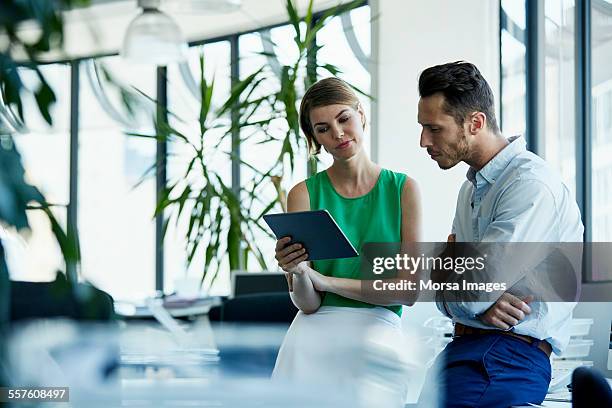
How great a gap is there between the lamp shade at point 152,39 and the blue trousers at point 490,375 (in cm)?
371

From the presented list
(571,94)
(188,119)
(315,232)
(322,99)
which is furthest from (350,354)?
(188,119)

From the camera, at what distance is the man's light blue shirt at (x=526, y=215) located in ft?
5.90

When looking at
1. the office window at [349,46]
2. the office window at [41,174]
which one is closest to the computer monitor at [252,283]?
the office window at [349,46]

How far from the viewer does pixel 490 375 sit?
5.94ft

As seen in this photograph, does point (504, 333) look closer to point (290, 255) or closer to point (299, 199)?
point (290, 255)

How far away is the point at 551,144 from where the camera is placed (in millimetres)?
4785

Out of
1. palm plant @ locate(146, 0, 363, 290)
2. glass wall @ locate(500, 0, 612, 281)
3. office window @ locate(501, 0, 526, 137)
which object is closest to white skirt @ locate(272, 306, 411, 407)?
glass wall @ locate(500, 0, 612, 281)

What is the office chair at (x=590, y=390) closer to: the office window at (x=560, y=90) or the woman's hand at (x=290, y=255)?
the woman's hand at (x=290, y=255)

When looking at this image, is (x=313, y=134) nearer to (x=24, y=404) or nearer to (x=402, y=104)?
(x=24, y=404)

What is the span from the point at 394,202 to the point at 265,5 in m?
6.04

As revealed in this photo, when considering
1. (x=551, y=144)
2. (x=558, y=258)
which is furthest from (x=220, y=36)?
(x=558, y=258)

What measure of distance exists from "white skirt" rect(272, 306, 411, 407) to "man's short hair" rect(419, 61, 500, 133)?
1.64 feet

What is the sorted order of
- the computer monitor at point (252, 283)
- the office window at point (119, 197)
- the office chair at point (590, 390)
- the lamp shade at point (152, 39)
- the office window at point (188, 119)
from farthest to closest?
the office window at point (119, 197) < the office window at point (188, 119) < the lamp shade at point (152, 39) < the computer monitor at point (252, 283) < the office chair at point (590, 390)

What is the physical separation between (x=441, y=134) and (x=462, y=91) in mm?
103
